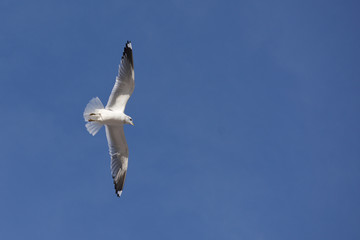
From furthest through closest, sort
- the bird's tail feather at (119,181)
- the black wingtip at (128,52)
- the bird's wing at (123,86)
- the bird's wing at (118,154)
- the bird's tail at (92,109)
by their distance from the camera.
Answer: the bird's tail feather at (119,181), the bird's wing at (118,154), the black wingtip at (128,52), the bird's wing at (123,86), the bird's tail at (92,109)

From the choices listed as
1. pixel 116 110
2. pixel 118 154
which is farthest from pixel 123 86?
pixel 118 154

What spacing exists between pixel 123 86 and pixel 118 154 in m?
1.89

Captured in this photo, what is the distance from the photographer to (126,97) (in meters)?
10.8

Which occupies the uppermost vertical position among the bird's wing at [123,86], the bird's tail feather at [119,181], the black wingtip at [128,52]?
the black wingtip at [128,52]

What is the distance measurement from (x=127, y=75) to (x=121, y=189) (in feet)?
10.1

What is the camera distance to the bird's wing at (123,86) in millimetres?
10719

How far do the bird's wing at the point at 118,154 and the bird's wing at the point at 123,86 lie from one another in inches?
25.4

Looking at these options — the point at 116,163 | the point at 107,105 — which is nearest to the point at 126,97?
the point at 107,105

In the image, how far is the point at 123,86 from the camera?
35.3 feet

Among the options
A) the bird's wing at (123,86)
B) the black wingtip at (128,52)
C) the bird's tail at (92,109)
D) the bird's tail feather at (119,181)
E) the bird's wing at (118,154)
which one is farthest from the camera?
the bird's tail feather at (119,181)

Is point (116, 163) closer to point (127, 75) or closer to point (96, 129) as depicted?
point (96, 129)

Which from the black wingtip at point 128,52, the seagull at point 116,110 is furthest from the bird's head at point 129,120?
the black wingtip at point 128,52

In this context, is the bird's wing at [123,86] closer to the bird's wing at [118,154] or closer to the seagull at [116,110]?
the seagull at [116,110]

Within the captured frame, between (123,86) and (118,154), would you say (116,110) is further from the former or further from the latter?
(118,154)
